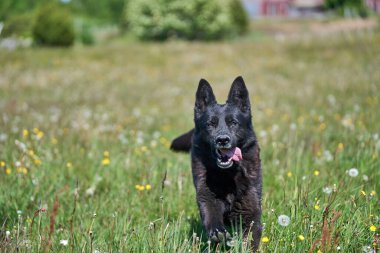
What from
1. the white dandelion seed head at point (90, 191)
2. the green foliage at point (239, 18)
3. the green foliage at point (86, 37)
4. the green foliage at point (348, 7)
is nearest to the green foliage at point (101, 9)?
the green foliage at point (239, 18)

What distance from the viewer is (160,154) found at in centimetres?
675

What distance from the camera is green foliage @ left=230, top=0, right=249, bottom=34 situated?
41994 mm

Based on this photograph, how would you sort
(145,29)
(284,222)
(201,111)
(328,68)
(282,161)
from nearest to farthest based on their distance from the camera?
(284,222) < (201,111) < (282,161) < (328,68) < (145,29)

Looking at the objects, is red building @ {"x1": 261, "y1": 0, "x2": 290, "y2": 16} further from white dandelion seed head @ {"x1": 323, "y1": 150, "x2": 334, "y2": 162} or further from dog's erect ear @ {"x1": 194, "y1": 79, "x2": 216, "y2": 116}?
dog's erect ear @ {"x1": 194, "y1": 79, "x2": 216, "y2": 116}

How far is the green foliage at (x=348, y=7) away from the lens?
41.7 meters

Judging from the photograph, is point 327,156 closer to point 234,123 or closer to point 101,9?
point 234,123

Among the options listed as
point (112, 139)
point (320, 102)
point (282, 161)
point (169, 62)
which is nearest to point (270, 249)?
point (282, 161)

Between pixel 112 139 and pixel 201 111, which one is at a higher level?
pixel 201 111

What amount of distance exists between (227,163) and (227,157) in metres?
0.14

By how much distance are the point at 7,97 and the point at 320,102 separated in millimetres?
7507

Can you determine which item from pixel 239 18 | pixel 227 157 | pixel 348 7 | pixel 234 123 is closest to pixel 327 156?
pixel 234 123

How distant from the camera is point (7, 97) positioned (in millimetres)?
12625

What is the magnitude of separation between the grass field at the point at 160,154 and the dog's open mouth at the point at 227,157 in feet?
1.45

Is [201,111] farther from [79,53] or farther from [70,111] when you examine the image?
[79,53]
